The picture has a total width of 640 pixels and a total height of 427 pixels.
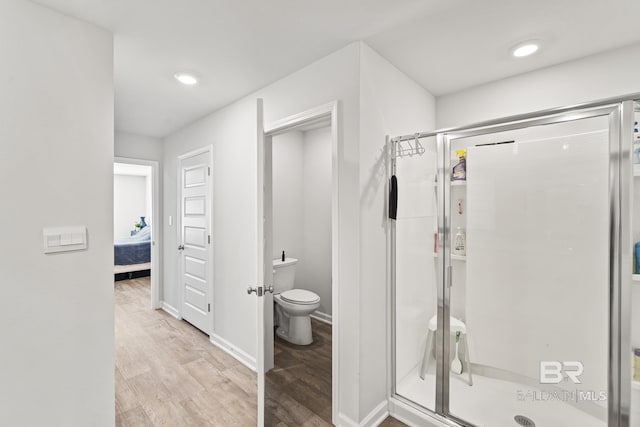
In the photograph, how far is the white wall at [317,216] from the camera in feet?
11.4

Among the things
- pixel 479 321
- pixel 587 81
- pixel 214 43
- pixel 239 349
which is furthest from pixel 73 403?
pixel 587 81

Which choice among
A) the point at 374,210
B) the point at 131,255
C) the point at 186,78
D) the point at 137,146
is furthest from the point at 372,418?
the point at 131,255

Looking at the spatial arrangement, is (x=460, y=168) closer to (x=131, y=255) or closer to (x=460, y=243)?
(x=460, y=243)

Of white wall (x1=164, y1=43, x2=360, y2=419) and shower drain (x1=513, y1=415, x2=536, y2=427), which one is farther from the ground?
white wall (x1=164, y1=43, x2=360, y2=419)

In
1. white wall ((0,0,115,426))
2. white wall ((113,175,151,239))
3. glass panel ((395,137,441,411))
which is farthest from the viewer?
white wall ((113,175,151,239))

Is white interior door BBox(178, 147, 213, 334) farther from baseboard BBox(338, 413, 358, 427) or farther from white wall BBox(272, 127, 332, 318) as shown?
baseboard BBox(338, 413, 358, 427)

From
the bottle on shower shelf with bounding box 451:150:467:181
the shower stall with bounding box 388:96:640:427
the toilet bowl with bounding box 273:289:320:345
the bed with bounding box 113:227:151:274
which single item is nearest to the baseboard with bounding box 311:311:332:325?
the toilet bowl with bounding box 273:289:320:345

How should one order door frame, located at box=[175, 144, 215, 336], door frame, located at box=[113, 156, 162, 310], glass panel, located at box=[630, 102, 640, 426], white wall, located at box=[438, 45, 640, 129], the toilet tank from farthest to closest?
door frame, located at box=[113, 156, 162, 310] → the toilet tank → door frame, located at box=[175, 144, 215, 336] → white wall, located at box=[438, 45, 640, 129] → glass panel, located at box=[630, 102, 640, 426]

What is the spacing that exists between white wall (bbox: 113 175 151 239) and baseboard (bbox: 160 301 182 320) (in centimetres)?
467

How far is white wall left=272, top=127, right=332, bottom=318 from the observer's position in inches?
136

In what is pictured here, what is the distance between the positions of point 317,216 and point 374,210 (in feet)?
5.97

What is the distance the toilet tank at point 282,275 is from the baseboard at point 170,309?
1503 mm

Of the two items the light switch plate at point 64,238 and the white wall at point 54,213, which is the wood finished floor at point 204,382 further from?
the light switch plate at point 64,238

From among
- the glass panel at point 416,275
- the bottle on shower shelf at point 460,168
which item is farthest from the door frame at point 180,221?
the bottle on shower shelf at point 460,168
